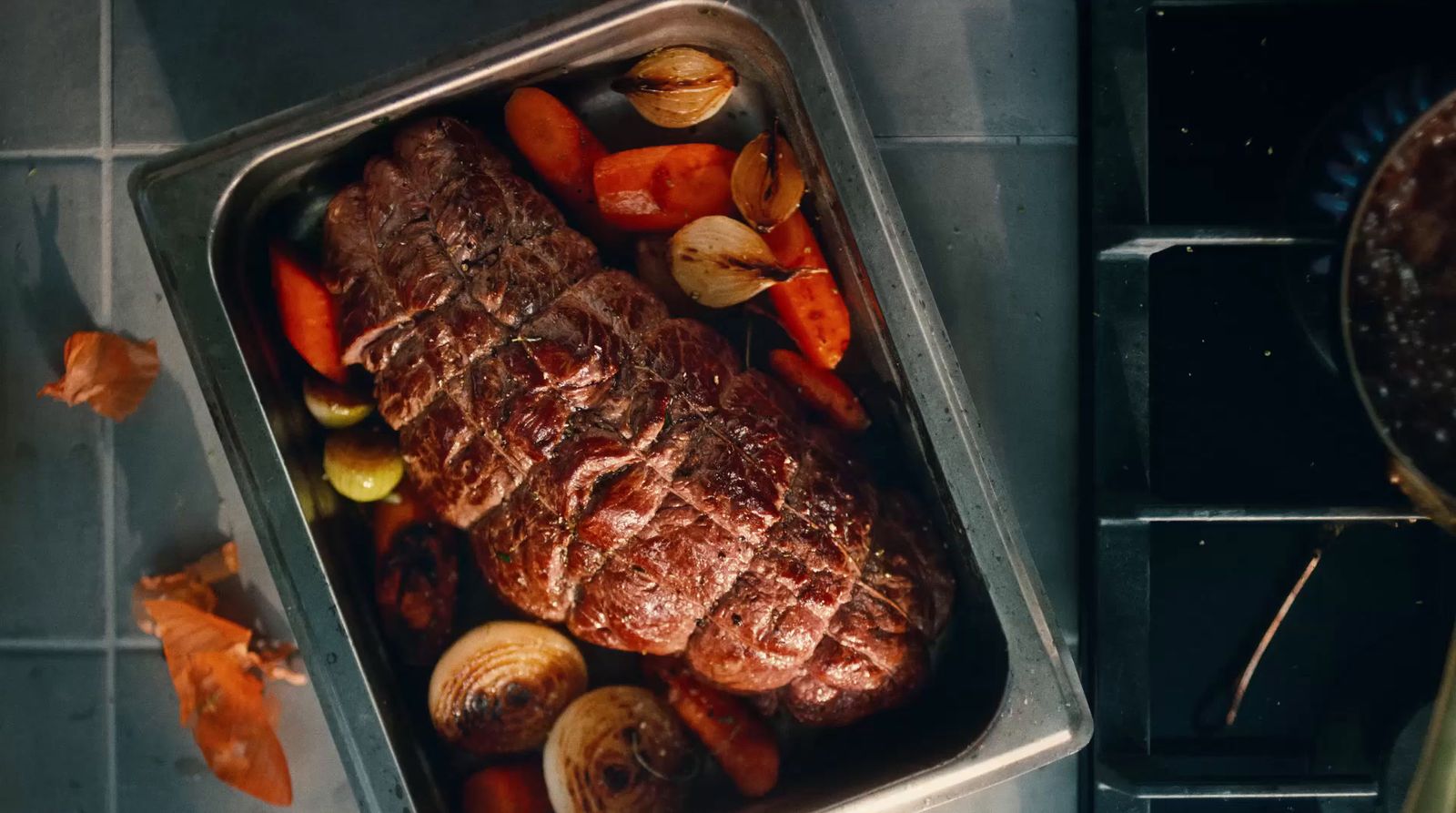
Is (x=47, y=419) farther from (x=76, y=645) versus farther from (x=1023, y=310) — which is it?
(x=1023, y=310)

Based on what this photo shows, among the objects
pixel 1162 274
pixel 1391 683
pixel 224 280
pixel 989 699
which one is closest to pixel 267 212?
pixel 224 280

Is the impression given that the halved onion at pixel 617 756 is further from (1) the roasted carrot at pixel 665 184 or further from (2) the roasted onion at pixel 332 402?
(1) the roasted carrot at pixel 665 184

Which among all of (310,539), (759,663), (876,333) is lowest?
(759,663)

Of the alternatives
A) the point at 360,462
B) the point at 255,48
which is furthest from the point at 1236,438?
the point at 255,48

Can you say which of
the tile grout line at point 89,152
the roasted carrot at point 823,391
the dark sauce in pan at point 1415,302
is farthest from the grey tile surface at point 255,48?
the dark sauce in pan at point 1415,302

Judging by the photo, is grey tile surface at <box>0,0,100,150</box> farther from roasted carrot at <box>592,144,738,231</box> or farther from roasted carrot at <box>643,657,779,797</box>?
roasted carrot at <box>643,657,779,797</box>

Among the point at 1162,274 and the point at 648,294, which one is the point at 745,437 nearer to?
the point at 648,294

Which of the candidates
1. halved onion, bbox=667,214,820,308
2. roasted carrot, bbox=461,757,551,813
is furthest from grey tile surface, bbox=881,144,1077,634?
roasted carrot, bbox=461,757,551,813
